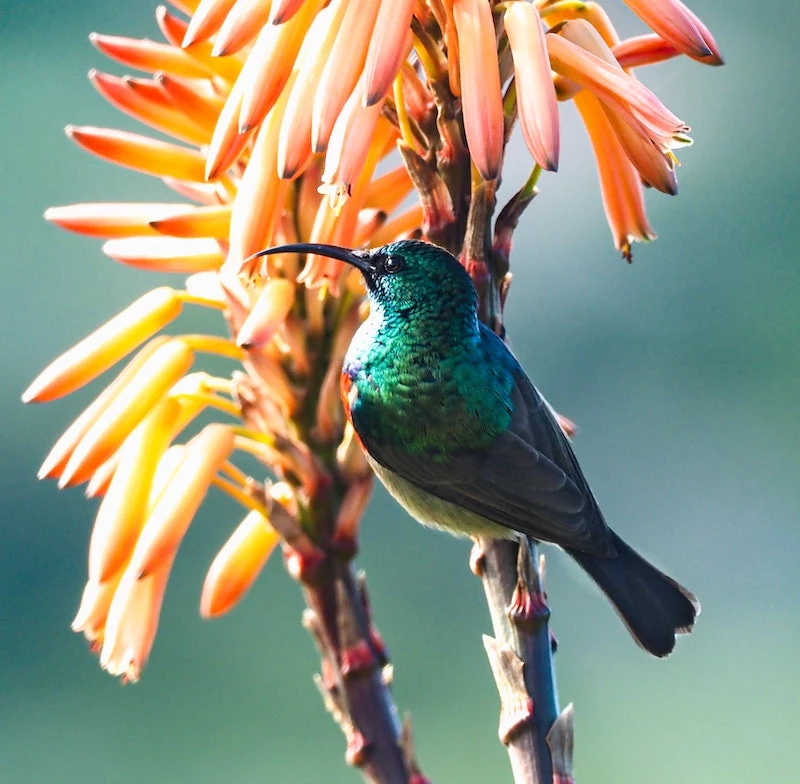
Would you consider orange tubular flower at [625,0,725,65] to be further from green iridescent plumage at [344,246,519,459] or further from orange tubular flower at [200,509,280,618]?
orange tubular flower at [200,509,280,618]

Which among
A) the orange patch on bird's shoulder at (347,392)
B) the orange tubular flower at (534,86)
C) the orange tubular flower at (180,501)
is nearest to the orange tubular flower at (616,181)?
the orange tubular flower at (534,86)

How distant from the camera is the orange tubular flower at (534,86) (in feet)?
2.50

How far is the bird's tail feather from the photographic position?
99 centimetres

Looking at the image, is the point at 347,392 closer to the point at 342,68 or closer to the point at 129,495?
the point at 129,495

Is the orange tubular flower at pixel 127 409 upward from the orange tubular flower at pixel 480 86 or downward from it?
downward

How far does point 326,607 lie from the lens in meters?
1.00

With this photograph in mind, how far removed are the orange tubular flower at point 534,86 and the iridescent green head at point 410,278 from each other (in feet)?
0.91

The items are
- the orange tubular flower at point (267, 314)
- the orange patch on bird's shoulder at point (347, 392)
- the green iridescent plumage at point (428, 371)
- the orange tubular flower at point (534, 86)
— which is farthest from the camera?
the green iridescent plumage at point (428, 371)

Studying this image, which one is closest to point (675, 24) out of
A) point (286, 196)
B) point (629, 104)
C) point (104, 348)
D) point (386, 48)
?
point (629, 104)

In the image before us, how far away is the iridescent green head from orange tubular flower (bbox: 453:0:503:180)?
0.88 feet

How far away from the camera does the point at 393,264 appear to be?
3.64ft

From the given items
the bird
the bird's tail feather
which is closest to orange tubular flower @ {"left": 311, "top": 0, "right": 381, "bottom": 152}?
the bird

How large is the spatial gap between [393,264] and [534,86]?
35 cm

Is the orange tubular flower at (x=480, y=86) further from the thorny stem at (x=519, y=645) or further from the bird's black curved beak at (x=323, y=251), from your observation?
the bird's black curved beak at (x=323, y=251)
